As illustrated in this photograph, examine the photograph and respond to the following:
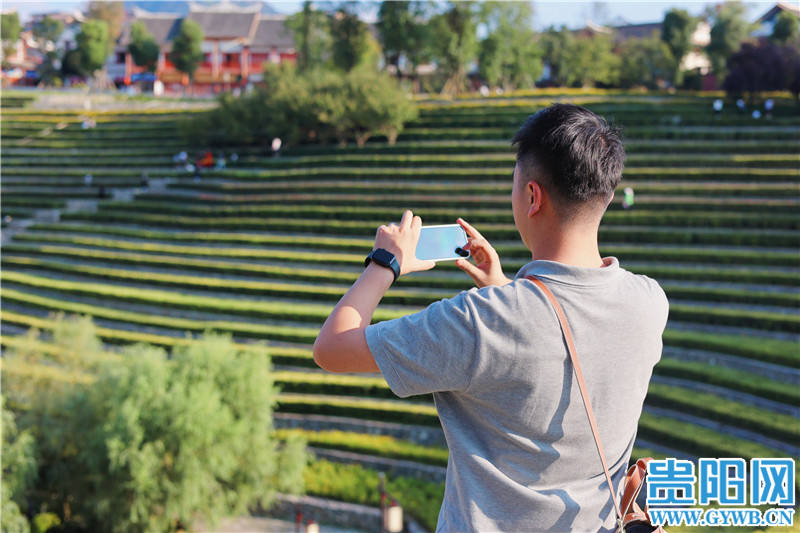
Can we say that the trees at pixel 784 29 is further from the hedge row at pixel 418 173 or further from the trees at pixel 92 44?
the trees at pixel 92 44

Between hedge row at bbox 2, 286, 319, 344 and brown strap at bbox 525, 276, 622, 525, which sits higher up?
brown strap at bbox 525, 276, 622, 525

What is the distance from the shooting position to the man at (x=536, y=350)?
63.6 inches

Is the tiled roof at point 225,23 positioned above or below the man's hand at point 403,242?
above

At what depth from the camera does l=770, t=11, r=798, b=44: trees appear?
3978 centimetres

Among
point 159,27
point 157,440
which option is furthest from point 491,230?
point 159,27

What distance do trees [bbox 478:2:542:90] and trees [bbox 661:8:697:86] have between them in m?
7.04

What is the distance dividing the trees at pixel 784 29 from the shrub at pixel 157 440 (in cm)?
3612

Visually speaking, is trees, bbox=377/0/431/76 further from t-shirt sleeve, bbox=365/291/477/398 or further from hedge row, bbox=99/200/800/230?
t-shirt sleeve, bbox=365/291/477/398

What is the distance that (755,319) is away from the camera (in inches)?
699

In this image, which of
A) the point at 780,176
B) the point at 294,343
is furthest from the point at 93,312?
the point at 780,176

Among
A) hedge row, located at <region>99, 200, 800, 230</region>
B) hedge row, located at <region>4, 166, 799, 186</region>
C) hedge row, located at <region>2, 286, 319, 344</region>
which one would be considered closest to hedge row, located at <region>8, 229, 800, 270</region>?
hedge row, located at <region>99, 200, 800, 230</region>

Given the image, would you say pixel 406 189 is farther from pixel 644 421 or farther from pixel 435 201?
pixel 644 421

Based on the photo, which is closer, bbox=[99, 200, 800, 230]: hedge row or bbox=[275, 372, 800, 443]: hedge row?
bbox=[275, 372, 800, 443]: hedge row

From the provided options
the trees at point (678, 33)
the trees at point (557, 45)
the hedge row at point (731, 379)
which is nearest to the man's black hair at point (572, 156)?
the hedge row at point (731, 379)
